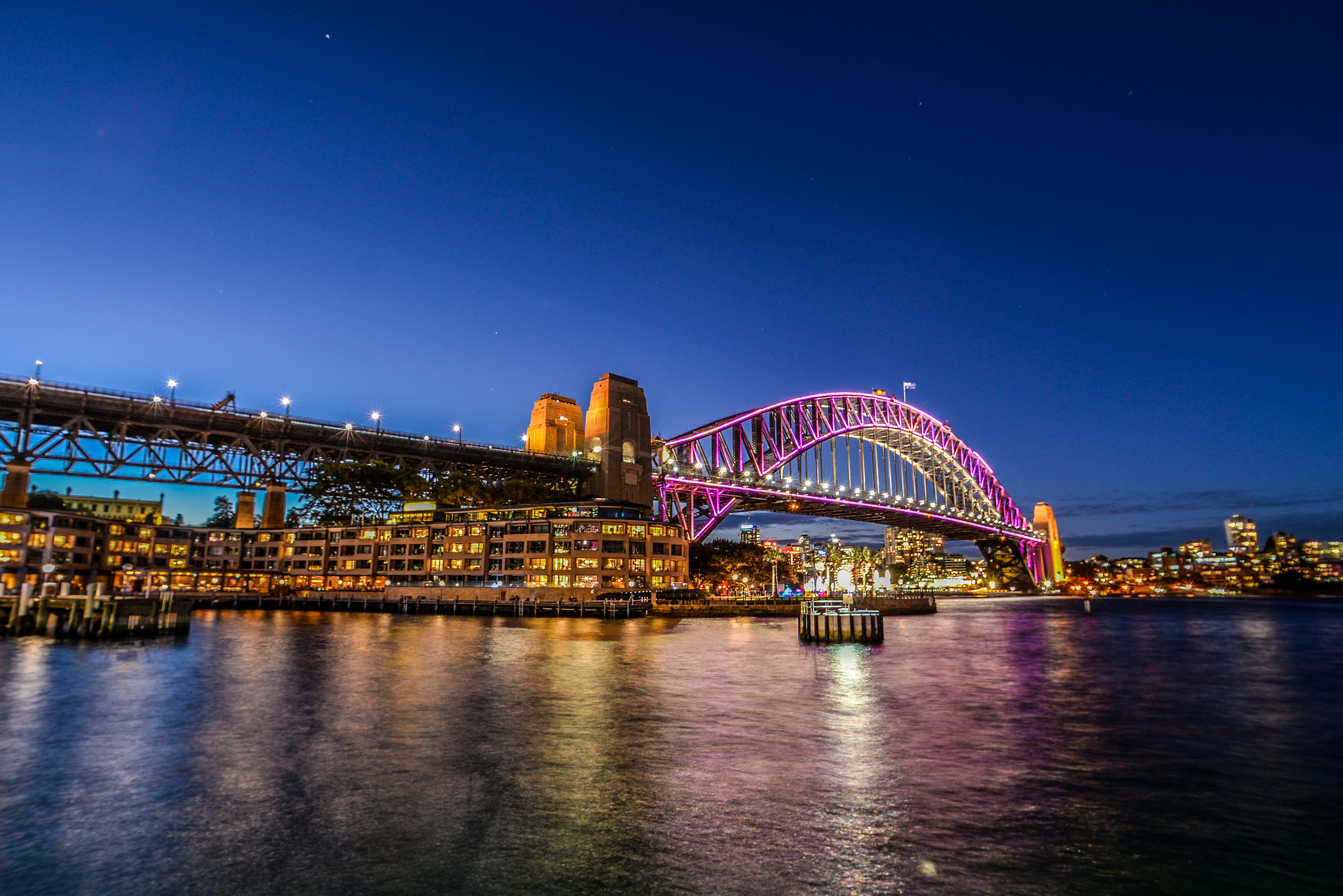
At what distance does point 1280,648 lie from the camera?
2047 inches

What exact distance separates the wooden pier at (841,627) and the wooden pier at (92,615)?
42559 millimetres

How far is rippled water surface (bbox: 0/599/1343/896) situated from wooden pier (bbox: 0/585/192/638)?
11944 millimetres

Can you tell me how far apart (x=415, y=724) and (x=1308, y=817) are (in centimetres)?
2086

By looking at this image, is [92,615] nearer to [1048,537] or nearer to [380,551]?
[380,551]

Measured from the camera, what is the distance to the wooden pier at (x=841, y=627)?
52.9m

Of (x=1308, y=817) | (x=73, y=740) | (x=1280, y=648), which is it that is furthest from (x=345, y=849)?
(x=1280, y=648)

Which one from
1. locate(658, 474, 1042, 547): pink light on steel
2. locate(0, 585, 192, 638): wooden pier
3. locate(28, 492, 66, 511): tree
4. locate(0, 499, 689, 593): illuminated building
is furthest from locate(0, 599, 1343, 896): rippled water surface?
locate(28, 492, 66, 511): tree

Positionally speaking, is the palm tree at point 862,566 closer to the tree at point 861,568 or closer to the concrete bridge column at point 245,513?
the tree at point 861,568

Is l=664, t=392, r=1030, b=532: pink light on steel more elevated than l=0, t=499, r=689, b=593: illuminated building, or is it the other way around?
l=664, t=392, r=1030, b=532: pink light on steel

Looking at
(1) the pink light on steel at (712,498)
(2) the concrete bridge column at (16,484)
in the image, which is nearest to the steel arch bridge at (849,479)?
(1) the pink light on steel at (712,498)

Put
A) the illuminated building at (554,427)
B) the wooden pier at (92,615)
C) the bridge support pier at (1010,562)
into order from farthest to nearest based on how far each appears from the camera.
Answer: the bridge support pier at (1010,562) → the illuminated building at (554,427) → the wooden pier at (92,615)

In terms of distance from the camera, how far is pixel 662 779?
16.5 metres

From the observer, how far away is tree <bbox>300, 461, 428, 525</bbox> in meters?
118

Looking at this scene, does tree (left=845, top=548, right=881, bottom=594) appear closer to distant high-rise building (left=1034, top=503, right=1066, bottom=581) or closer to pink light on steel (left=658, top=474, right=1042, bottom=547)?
pink light on steel (left=658, top=474, right=1042, bottom=547)
